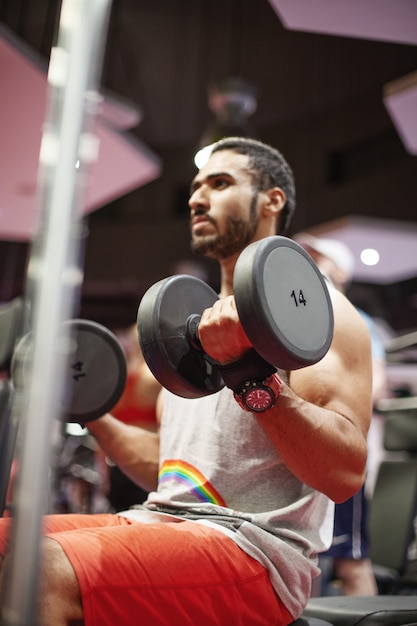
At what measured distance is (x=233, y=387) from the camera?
1.26m

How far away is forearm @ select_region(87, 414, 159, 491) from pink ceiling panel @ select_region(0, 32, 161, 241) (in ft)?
5.42

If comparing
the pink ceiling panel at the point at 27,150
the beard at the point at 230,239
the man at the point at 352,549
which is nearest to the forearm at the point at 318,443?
the beard at the point at 230,239

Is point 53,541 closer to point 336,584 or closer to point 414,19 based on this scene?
point 414,19

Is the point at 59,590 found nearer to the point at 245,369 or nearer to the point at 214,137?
the point at 245,369

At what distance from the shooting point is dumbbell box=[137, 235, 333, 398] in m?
1.12

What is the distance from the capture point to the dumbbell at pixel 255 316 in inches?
43.9

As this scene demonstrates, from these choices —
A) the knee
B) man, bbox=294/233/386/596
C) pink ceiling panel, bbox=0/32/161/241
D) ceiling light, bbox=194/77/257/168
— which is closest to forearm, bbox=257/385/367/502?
the knee

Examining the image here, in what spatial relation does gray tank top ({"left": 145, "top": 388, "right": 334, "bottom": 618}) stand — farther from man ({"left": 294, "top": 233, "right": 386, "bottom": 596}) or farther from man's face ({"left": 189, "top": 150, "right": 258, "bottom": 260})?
man ({"left": 294, "top": 233, "right": 386, "bottom": 596})

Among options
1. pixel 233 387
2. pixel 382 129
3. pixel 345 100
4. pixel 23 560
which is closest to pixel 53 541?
pixel 233 387

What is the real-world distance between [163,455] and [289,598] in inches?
19.4

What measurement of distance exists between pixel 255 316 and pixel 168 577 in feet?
1.78

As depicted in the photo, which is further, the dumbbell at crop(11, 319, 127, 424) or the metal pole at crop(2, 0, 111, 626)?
the dumbbell at crop(11, 319, 127, 424)

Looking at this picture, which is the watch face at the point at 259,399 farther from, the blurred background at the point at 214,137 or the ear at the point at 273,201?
the blurred background at the point at 214,137

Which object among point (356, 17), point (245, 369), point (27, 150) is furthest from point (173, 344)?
point (27, 150)
